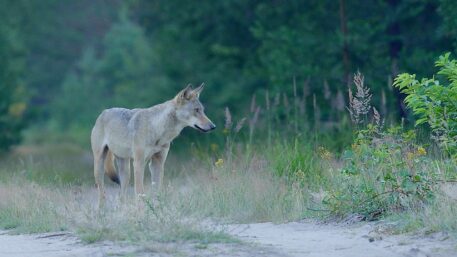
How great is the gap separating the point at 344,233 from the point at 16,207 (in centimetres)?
421

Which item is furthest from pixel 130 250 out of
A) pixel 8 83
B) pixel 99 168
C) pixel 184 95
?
pixel 8 83

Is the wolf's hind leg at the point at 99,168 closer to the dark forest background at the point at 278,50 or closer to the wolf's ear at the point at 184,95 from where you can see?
the wolf's ear at the point at 184,95

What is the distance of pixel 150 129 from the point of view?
14109 millimetres

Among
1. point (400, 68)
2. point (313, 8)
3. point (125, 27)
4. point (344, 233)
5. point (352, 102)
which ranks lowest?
point (344, 233)

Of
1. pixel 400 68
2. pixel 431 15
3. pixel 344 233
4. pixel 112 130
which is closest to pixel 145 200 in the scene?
pixel 344 233

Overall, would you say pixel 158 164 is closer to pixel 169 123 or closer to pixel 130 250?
pixel 169 123

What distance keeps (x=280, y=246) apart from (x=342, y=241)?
729mm

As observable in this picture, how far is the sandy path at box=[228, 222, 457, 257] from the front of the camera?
961 cm

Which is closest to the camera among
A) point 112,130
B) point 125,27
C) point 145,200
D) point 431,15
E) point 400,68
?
point 145,200

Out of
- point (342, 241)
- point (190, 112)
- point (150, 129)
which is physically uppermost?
point (190, 112)

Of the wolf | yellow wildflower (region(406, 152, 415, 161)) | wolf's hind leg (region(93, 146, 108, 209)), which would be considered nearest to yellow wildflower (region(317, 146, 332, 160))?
the wolf

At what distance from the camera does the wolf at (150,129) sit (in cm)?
1408

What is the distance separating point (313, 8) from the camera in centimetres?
2742

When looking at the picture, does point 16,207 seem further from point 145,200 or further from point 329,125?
point 329,125
